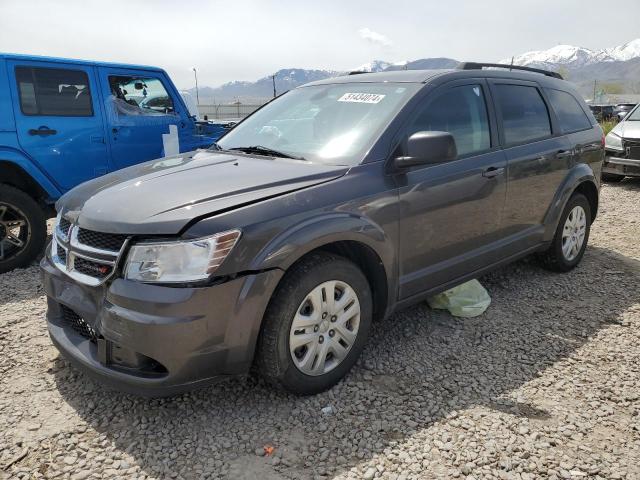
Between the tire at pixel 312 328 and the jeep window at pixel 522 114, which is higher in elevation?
the jeep window at pixel 522 114

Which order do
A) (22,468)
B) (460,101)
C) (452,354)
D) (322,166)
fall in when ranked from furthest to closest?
(460,101) → (452,354) → (322,166) → (22,468)

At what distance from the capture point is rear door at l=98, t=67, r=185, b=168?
18.3 ft

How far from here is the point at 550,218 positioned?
428 centimetres

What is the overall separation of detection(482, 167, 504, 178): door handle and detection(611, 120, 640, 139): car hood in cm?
685

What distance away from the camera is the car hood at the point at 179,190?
2338 millimetres

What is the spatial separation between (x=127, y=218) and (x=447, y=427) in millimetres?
1867

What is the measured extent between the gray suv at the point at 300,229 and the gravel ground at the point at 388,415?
314mm

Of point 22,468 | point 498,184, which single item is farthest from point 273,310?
point 498,184

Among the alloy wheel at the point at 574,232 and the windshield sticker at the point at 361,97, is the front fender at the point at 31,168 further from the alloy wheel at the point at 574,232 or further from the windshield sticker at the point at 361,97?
the alloy wheel at the point at 574,232

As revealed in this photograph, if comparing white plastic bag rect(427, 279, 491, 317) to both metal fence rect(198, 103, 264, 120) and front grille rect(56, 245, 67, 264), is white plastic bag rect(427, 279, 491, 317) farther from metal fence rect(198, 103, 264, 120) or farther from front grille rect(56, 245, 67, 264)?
metal fence rect(198, 103, 264, 120)

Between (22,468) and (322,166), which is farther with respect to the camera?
(322,166)

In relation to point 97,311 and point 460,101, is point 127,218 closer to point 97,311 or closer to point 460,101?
point 97,311

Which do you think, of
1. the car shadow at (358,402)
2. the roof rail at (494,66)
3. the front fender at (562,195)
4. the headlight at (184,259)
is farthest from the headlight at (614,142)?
the headlight at (184,259)

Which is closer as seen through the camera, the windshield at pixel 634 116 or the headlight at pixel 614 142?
the headlight at pixel 614 142
